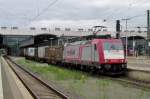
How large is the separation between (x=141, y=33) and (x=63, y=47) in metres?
72.2

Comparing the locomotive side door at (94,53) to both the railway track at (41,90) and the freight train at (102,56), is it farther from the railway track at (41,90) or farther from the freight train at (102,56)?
the railway track at (41,90)

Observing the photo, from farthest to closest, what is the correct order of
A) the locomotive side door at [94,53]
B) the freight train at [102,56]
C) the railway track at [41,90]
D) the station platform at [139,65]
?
the station platform at [139,65], the locomotive side door at [94,53], the freight train at [102,56], the railway track at [41,90]

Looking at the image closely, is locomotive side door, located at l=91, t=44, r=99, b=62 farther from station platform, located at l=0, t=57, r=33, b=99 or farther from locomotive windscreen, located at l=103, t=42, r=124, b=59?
station platform, located at l=0, t=57, r=33, b=99

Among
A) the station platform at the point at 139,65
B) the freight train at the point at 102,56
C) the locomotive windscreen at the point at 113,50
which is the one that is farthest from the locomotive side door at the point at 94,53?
the station platform at the point at 139,65

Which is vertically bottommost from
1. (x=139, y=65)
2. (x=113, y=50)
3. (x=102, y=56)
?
(x=139, y=65)

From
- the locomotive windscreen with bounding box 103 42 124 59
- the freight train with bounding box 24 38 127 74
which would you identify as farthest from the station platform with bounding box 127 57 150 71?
the freight train with bounding box 24 38 127 74

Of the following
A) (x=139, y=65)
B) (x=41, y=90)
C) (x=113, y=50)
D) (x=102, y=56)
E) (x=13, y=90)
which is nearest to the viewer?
(x=13, y=90)

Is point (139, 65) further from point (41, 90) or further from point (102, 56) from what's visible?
point (41, 90)

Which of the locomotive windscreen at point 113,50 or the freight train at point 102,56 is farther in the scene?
the locomotive windscreen at point 113,50

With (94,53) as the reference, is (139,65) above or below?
below

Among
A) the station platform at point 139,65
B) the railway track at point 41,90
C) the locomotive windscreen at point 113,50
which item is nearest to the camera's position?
the railway track at point 41,90

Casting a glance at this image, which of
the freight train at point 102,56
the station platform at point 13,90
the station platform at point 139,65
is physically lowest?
the station platform at point 139,65

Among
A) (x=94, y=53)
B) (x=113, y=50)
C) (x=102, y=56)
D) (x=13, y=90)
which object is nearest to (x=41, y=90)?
(x=13, y=90)

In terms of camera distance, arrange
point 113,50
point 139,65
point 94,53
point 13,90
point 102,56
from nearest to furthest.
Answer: point 13,90 → point 102,56 → point 113,50 → point 94,53 → point 139,65
